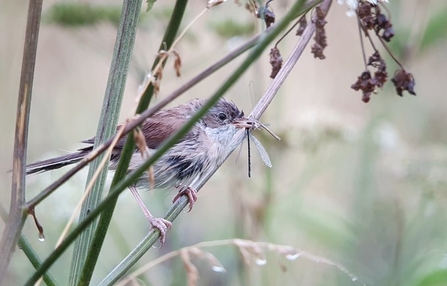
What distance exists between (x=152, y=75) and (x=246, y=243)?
0.72 m

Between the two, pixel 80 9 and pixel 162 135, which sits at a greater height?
pixel 80 9

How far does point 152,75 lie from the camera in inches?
49.3

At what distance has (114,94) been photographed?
1484mm

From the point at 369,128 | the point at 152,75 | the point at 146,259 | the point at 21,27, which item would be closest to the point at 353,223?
the point at 369,128

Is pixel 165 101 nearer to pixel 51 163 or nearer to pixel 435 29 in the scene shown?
pixel 51 163

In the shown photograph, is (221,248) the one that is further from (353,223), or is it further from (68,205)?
(68,205)

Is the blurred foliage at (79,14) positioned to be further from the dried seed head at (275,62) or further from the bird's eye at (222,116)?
the dried seed head at (275,62)

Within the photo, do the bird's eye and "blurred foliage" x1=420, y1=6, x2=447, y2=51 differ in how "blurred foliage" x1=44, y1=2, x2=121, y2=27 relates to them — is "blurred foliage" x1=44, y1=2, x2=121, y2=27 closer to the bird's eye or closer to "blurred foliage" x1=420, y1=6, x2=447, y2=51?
the bird's eye

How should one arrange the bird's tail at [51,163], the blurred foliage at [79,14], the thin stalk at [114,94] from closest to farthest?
1. the thin stalk at [114,94]
2. the bird's tail at [51,163]
3. the blurred foliage at [79,14]

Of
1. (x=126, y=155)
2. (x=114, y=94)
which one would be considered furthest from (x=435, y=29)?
(x=126, y=155)

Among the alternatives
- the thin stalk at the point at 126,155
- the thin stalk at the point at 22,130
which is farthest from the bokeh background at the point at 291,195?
the thin stalk at the point at 22,130

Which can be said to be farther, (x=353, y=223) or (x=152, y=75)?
(x=353, y=223)

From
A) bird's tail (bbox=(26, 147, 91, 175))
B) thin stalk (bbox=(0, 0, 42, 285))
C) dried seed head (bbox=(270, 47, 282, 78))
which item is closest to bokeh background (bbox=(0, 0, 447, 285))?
bird's tail (bbox=(26, 147, 91, 175))

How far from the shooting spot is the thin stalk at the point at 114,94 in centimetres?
143
